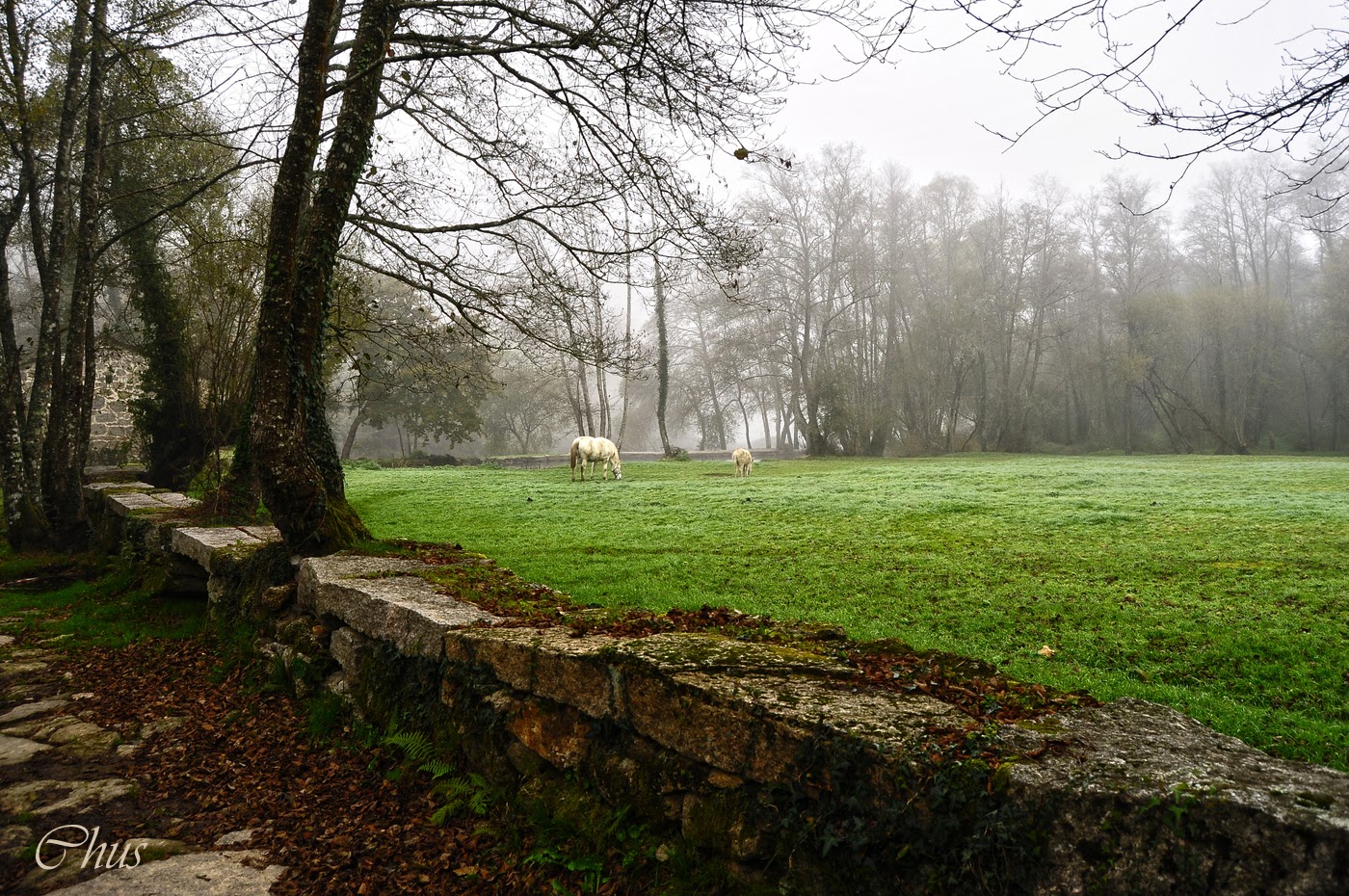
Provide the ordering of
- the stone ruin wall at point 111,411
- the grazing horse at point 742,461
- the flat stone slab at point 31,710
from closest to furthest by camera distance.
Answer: the flat stone slab at point 31,710
the stone ruin wall at point 111,411
the grazing horse at point 742,461

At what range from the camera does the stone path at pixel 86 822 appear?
9.04 feet

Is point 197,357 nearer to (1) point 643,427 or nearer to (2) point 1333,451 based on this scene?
(2) point 1333,451

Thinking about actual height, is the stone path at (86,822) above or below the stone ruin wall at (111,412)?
below

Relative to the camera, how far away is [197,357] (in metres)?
10.9

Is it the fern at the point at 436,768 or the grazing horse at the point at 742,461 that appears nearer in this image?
the fern at the point at 436,768

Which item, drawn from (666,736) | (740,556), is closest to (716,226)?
(740,556)

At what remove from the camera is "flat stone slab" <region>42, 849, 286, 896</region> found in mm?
2684

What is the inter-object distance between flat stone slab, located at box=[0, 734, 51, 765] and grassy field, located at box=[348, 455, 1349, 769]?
3330mm

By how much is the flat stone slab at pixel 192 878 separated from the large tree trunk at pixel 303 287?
2.87 meters

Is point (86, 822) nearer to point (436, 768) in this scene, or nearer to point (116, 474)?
point (436, 768)

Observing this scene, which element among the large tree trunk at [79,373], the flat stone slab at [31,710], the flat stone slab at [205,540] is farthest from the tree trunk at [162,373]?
the flat stone slab at [31,710]

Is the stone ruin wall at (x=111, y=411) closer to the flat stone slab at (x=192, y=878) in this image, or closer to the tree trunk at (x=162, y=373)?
the tree trunk at (x=162, y=373)

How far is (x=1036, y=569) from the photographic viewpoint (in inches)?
240

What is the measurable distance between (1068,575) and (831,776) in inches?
189
